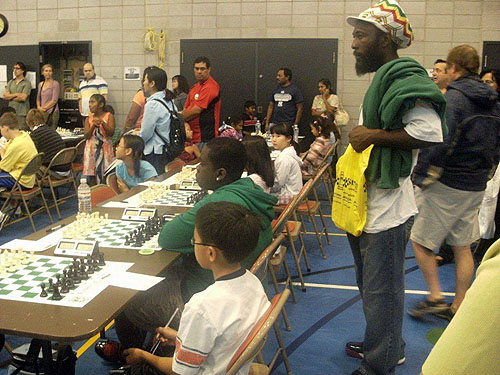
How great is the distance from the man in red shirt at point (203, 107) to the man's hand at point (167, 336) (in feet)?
13.7

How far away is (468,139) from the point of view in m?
3.55

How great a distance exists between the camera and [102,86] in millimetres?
10219

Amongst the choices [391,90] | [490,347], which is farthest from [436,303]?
[490,347]

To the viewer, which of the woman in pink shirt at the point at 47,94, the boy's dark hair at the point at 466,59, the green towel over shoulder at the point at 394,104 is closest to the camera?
the green towel over shoulder at the point at 394,104

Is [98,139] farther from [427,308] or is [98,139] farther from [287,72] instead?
[427,308]

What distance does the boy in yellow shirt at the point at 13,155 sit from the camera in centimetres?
579

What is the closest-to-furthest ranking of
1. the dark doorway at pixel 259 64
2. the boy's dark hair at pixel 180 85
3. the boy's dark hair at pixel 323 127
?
the boy's dark hair at pixel 323 127 → the boy's dark hair at pixel 180 85 → the dark doorway at pixel 259 64

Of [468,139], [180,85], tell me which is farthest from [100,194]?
[180,85]

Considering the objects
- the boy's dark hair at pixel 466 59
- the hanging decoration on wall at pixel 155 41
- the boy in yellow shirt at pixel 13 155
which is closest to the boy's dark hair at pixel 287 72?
the hanging decoration on wall at pixel 155 41

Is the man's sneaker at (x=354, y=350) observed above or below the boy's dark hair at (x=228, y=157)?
below

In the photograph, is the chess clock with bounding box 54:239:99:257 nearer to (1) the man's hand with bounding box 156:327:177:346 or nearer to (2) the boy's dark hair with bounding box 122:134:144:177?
(1) the man's hand with bounding box 156:327:177:346

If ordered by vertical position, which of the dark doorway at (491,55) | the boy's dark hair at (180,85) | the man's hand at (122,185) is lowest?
the man's hand at (122,185)

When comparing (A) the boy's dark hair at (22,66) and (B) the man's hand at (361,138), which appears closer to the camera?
(B) the man's hand at (361,138)

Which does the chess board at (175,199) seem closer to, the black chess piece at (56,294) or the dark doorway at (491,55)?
the black chess piece at (56,294)
